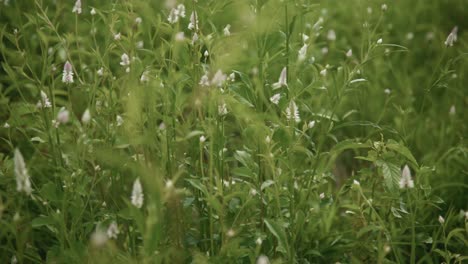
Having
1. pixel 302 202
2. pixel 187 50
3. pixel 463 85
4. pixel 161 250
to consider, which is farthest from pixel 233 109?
pixel 463 85

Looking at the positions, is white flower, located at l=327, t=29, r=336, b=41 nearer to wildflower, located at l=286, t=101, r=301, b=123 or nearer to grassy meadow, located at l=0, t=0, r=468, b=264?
grassy meadow, located at l=0, t=0, r=468, b=264

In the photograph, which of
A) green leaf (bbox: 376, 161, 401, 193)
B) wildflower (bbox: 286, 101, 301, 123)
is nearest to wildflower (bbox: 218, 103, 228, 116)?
wildflower (bbox: 286, 101, 301, 123)

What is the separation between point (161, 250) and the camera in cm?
158

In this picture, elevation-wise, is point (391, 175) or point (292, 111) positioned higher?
point (292, 111)

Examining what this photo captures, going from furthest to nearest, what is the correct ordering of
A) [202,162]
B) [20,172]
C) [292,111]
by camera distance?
[202,162]
[292,111]
[20,172]

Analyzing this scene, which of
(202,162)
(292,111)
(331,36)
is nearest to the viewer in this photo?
(292,111)

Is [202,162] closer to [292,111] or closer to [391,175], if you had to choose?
[292,111]

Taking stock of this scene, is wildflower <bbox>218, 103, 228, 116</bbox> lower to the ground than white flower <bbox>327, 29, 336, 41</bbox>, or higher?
higher

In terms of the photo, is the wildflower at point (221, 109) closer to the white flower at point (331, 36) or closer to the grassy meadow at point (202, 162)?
the grassy meadow at point (202, 162)

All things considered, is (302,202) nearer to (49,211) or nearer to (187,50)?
(187,50)

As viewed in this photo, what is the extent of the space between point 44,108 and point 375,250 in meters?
1.13

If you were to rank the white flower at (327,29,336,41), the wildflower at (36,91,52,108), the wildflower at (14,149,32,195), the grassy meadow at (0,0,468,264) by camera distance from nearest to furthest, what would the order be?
the wildflower at (14,149,32,195)
the grassy meadow at (0,0,468,264)
the wildflower at (36,91,52,108)
the white flower at (327,29,336,41)

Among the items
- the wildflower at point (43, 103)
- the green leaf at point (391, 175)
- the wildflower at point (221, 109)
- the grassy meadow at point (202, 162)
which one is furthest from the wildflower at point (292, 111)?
the wildflower at point (43, 103)

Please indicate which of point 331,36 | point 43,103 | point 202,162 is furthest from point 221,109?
point 331,36
